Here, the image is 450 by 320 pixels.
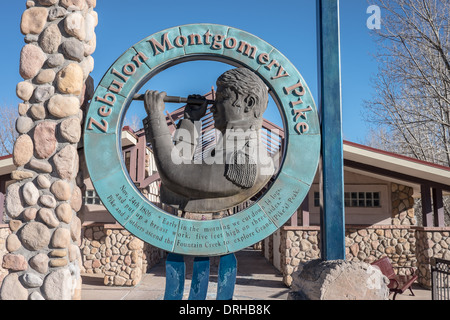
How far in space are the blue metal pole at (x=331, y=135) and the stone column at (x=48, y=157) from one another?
7.04 feet

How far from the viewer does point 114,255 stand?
10242mm

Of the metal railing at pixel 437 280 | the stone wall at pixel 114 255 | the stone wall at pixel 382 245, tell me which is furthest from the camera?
the stone wall at pixel 382 245

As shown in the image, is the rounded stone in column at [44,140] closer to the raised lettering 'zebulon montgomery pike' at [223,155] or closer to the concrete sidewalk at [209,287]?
the raised lettering 'zebulon montgomery pike' at [223,155]

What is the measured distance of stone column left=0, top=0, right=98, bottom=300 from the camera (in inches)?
117

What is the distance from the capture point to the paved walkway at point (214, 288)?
831 centimetres

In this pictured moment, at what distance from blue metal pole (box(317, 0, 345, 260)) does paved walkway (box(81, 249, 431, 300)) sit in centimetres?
437

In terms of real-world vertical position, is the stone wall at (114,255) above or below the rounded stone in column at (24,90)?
below

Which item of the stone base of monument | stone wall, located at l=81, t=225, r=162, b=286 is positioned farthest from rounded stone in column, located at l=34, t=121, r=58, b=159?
stone wall, located at l=81, t=225, r=162, b=286

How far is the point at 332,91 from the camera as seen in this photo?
3428 mm

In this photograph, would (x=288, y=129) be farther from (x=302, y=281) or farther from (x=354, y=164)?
(x=354, y=164)

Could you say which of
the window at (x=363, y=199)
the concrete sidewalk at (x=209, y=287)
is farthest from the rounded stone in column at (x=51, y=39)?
the window at (x=363, y=199)
